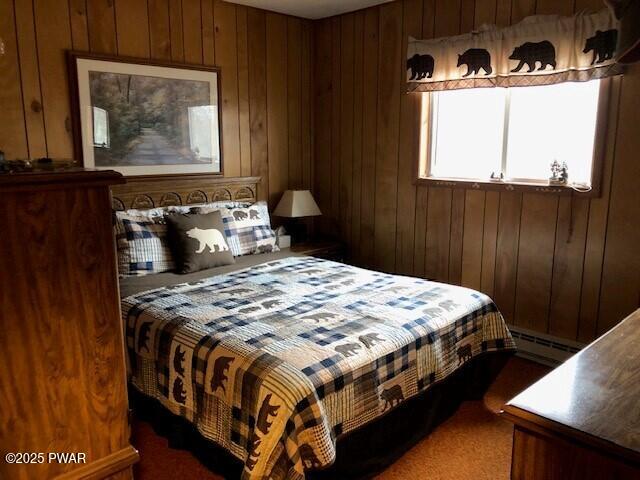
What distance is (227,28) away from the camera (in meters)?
3.71

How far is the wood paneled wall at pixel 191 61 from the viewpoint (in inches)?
112

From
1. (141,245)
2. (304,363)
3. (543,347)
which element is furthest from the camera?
(543,347)

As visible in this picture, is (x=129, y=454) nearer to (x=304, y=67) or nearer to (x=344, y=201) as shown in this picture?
(x=344, y=201)

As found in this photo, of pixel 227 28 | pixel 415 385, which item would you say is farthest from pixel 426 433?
pixel 227 28

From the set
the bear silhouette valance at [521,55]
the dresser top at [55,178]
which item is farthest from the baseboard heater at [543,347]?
the dresser top at [55,178]

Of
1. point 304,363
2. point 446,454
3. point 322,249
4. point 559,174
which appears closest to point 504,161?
point 559,174

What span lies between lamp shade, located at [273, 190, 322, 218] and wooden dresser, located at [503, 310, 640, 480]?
2.95 meters

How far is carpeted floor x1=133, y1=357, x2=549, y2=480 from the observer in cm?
217

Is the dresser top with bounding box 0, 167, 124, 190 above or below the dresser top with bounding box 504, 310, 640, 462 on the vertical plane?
above

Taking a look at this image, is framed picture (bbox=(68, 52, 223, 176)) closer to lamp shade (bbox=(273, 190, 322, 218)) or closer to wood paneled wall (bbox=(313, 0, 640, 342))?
lamp shade (bbox=(273, 190, 322, 218))

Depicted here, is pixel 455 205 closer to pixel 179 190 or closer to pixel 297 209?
pixel 297 209

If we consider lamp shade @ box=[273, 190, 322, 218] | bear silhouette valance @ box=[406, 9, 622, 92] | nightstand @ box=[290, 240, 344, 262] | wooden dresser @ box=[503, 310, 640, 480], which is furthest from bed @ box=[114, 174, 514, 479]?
bear silhouette valance @ box=[406, 9, 622, 92]

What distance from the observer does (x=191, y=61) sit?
11.7 ft

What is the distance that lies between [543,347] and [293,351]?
6.58ft
